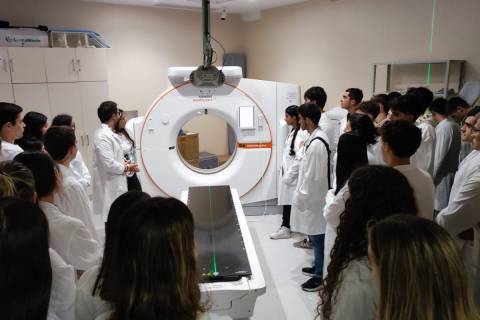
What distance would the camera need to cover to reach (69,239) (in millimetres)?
1406

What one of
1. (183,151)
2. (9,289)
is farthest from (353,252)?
(183,151)

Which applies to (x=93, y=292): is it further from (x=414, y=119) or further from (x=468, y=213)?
(x=414, y=119)

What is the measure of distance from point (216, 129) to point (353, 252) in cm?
508

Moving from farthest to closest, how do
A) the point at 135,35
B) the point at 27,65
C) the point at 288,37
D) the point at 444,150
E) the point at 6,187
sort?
the point at 288,37
the point at 135,35
the point at 27,65
the point at 444,150
the point at 6,187

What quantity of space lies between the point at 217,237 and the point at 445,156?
1.71 m

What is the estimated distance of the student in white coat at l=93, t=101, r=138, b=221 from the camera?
2.83m

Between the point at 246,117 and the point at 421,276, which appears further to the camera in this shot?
the point at 246,117

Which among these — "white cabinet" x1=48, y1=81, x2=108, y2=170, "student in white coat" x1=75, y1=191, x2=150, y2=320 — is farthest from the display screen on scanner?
"white cabinet" x1=48, y1=81, x2=108, y2=170

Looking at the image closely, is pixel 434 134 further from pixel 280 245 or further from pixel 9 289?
pixel 9 289

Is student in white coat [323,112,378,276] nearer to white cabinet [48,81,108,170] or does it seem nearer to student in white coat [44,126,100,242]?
student in white coat [44,126,100,242]

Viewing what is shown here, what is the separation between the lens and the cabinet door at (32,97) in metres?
3.75

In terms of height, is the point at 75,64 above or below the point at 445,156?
above

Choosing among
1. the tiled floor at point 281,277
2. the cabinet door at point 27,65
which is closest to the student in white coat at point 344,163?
the tiled floor at point 281,277

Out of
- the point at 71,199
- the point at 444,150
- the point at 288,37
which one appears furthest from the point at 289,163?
the point at 288,37
